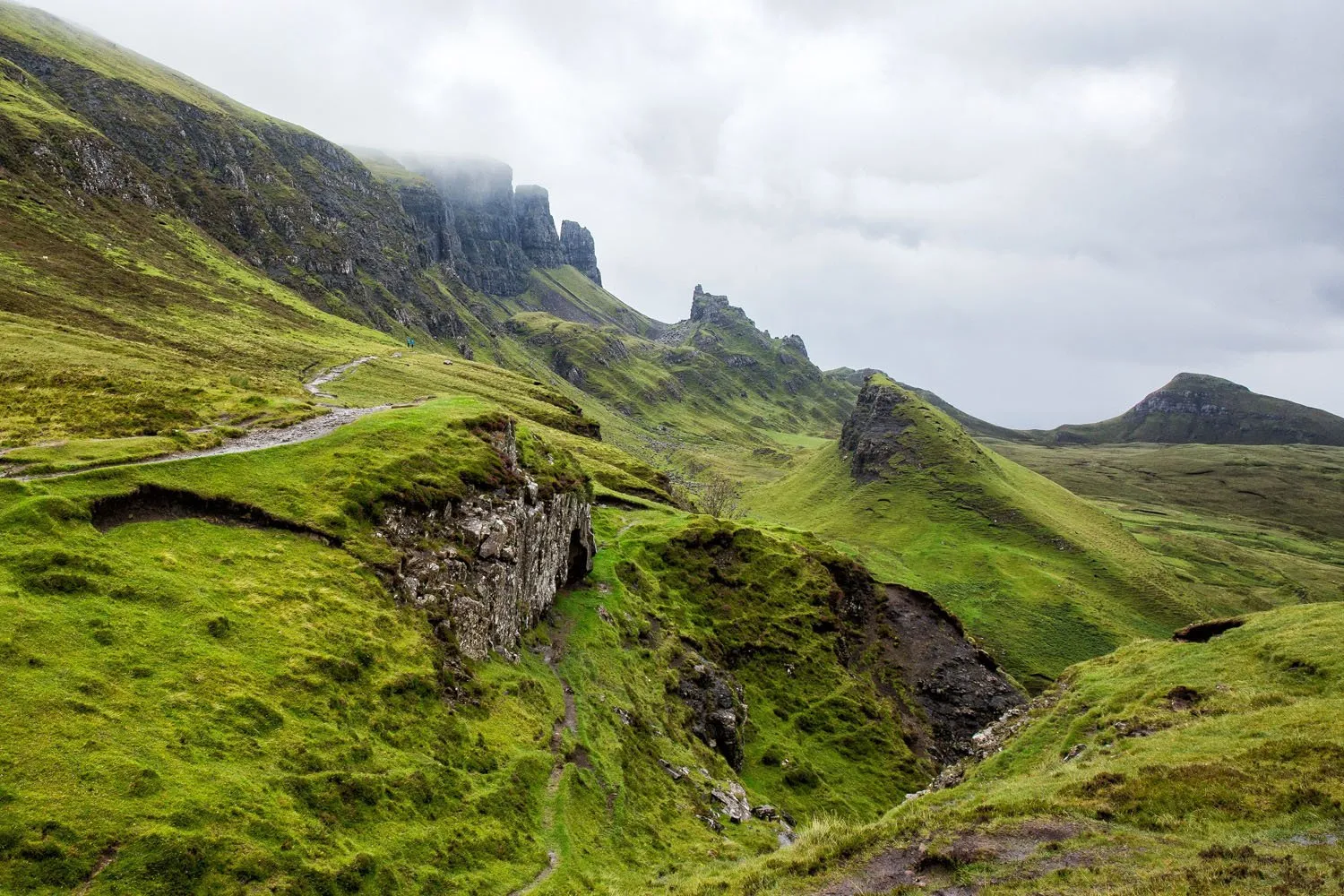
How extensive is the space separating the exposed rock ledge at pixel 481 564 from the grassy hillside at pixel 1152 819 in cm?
1916

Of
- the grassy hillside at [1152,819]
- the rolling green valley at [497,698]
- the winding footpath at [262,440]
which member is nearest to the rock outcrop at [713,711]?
the rolling green valley at [497,698]

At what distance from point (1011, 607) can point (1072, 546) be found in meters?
42.3

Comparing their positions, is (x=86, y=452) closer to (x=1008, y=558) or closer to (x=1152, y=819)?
(x=1152, y=819)

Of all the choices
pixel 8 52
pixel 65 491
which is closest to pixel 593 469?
pixel 65 491

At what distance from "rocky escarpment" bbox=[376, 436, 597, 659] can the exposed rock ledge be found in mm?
55

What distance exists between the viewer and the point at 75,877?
46.1ft

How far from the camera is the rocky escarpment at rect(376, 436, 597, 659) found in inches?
1331

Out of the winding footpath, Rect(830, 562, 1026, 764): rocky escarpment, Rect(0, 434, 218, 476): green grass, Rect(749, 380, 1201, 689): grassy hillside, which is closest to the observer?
Rect(0, 434, 218, 476): green grass

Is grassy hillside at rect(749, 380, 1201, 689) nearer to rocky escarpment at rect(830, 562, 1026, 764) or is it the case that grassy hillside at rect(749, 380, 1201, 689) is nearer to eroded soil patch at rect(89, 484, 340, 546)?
rocky escarpment at rect(830, 562, 1026, 764)

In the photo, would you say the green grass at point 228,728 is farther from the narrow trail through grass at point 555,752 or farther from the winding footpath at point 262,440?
the winding footpath at point 262,440

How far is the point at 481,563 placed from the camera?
3828 centimetres

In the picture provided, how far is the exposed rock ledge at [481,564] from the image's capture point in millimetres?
33875

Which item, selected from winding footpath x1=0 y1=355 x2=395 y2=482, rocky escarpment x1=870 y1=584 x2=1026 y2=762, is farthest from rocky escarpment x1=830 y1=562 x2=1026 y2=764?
winding footpath x1=0 y1=355 x2=395 y2=482

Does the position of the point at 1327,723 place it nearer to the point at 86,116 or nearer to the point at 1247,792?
the point at 1247,792
